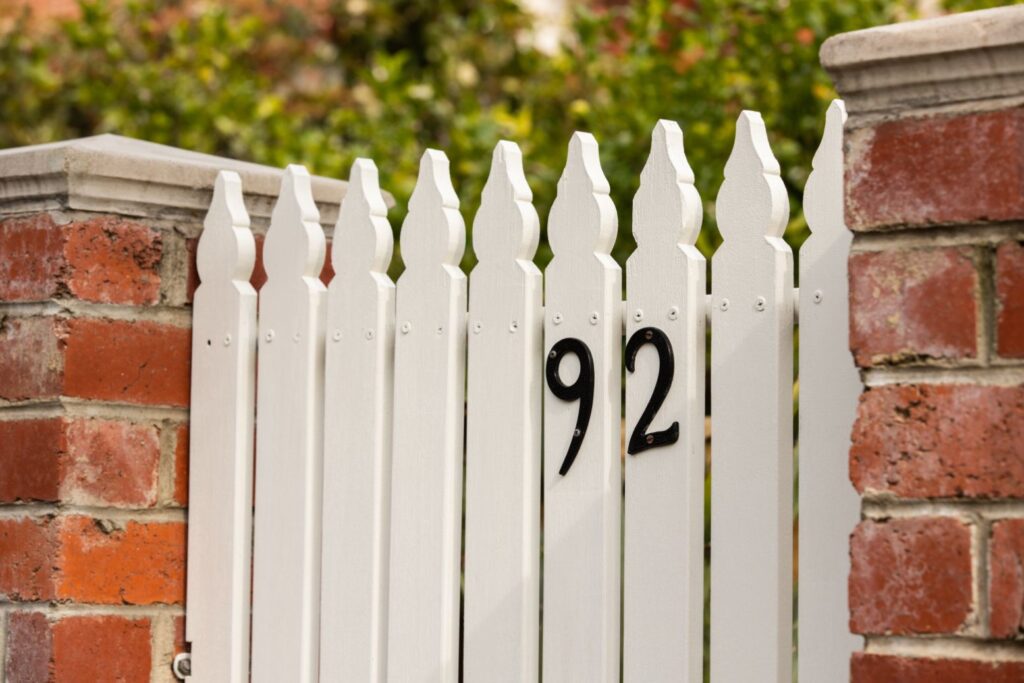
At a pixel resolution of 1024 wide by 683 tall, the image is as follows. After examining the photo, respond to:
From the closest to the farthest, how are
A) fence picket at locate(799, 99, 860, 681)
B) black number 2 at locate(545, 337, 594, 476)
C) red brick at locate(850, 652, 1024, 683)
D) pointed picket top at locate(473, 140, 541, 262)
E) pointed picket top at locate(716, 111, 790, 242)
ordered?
red brick at locate(850, 652, 1024, 683) < fence picket at locate(799, 99, 860, 681) < pointed picket top at locate(716, 111, 790, 242) < black number 2 at locate(545, 337, 594, 476) < pointed picket top at locate(473, 140, 541, 262)

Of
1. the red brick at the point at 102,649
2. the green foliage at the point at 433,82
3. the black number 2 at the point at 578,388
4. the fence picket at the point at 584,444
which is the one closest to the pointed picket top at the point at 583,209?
the fence picket at the point at 584,444

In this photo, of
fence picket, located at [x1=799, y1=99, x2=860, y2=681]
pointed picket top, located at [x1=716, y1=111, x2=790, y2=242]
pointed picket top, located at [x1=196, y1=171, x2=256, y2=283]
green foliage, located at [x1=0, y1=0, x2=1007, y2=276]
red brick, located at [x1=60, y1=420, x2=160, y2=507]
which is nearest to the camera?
fence picket, located at [x1=799, y1=99, x2=860, y2=681]

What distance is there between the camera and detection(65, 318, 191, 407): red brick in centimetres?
263

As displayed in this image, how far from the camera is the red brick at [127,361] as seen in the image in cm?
263

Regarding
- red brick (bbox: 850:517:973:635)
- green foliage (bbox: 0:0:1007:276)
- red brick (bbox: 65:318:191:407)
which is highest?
green foliage (bbox: 0:0:1007:276)

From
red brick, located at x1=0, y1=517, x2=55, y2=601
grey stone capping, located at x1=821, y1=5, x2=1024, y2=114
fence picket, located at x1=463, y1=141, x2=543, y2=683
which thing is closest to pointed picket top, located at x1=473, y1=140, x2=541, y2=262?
fence picket, located at x1=463, y1=141, x2=543, y2=683

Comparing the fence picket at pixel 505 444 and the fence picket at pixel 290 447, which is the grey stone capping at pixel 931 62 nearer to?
the fence picket at pixel 505 444

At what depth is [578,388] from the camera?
2283 millimetres

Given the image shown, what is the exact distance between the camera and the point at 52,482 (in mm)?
2586

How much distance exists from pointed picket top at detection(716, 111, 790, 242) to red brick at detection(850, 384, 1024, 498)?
0.40 m

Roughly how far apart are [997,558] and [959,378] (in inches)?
7.9

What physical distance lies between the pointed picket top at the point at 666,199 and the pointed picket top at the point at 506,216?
0.18 metres

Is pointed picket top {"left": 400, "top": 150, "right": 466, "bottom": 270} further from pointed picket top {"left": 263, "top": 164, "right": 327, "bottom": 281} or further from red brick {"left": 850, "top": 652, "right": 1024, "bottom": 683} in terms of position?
red brick {"left": 850, "top": 652, "right": 1024, "bottom": 683}

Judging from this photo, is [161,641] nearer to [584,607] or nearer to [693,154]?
[584,607]
